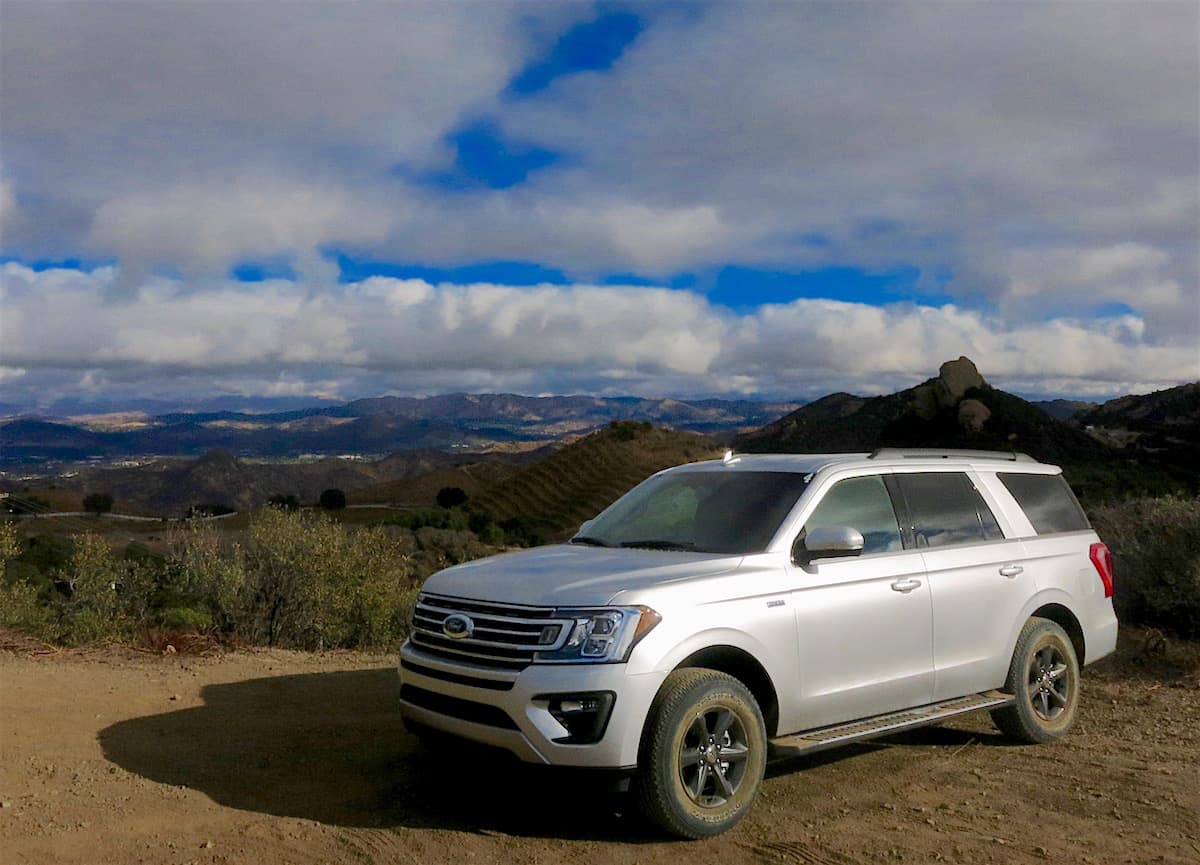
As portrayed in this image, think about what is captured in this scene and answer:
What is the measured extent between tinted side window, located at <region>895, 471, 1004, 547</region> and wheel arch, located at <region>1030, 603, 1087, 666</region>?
2.44ft

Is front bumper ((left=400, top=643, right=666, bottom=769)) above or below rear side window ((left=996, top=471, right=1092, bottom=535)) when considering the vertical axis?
below

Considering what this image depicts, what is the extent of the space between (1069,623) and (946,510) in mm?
1565

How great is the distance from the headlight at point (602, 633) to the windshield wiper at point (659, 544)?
3.62 feet

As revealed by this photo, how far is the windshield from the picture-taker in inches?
249

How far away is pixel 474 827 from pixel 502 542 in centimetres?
1871

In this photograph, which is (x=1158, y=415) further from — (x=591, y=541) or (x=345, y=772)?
(x=345, y=772)

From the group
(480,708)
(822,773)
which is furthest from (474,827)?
(822,773)

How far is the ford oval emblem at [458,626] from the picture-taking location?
18.3ft

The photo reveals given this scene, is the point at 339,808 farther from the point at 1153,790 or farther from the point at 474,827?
the point at 1153,790

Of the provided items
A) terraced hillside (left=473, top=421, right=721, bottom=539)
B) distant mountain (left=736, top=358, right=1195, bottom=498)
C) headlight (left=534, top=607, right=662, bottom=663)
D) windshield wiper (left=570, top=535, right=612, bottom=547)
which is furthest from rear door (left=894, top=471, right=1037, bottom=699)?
distant mountain (left=736, top=358, right=1195, bottom=498)

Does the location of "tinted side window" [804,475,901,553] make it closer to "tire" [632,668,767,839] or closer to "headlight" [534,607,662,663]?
"tire" [632,668,767,839]

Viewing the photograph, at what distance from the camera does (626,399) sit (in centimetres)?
13700

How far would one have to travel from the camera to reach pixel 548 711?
5156 mm

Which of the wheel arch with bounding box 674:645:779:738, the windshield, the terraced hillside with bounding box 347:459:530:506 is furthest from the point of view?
the terraced hillside with bounding box 347:459:530:506
